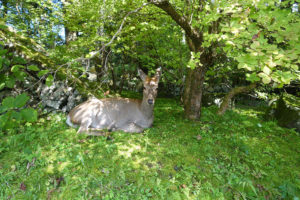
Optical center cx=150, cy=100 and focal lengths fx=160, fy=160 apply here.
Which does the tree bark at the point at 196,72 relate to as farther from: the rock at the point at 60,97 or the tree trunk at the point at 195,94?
the rock at the point at 60,97

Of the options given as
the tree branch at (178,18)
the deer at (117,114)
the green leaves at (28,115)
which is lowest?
the deer at (117,114)

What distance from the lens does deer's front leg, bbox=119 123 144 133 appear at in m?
4.82

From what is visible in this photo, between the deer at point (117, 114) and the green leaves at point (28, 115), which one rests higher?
the green leaves at point (28, 115)

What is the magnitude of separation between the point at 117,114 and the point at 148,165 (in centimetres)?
230

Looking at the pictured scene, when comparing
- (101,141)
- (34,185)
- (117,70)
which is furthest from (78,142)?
(117,70)

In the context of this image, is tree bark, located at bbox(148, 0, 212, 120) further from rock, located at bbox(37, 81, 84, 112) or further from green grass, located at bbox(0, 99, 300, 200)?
rock, located at bbox(37, 81, 84, 112)

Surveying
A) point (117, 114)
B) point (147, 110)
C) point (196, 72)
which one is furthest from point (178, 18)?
point (117, 114)

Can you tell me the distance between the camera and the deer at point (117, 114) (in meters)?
4.77

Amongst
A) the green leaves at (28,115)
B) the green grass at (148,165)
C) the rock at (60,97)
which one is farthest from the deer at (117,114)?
the green leaves at (28,115)

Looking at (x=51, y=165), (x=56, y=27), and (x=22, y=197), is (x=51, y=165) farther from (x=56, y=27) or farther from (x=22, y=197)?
(x=56, y=27)

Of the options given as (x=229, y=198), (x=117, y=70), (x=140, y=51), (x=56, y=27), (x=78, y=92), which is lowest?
(x=229, y=198)

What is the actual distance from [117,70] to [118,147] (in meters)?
6.99

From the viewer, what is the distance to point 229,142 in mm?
4238

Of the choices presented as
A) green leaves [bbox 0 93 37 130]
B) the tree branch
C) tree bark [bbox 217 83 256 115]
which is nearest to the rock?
green leaves [bbox 0 93 37 130]
